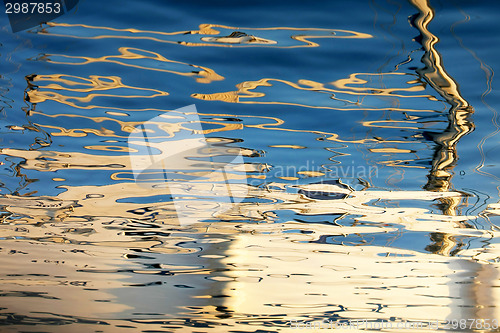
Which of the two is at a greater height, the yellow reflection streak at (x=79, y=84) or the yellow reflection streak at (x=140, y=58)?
the yellow reflection streak at (x=140, y=58)

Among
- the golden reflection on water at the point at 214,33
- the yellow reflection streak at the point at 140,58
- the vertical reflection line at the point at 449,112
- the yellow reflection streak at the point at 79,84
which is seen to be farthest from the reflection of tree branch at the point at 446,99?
the yellow reflection streak at the point at 79,84

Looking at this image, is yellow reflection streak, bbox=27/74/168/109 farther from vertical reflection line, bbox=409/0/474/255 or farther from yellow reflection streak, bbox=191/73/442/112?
vertical reflection line, bbox=409/0/474/255

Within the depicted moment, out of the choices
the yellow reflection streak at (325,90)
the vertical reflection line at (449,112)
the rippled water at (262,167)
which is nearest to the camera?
the rippled water at (262,167)

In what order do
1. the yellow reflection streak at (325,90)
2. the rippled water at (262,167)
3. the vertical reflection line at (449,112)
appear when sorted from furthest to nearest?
the yellow reflection streak at (325,90)
the vertical reflection line at (449,112)
the rippled water at (262,167)

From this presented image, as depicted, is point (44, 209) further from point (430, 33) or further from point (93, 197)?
point (430, 33)

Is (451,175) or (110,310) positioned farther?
(451,175)

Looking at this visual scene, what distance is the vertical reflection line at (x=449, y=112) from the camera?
191 cm

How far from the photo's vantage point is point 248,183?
1.96 metres

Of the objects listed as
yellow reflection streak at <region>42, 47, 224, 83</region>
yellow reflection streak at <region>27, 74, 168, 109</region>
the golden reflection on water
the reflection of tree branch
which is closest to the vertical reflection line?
the reflection of tree branch

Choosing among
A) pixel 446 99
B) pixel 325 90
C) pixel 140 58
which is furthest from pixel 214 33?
pixel 446 99

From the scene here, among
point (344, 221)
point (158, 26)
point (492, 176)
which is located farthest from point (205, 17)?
point (492, 176)

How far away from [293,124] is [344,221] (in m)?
0.56

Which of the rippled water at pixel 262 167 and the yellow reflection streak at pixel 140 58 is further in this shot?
the yellow reflection streak at pixel 140 58

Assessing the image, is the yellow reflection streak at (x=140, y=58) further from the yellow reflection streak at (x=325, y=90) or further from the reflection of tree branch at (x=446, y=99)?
the reflection of tree branch at (x=446, y=99)
